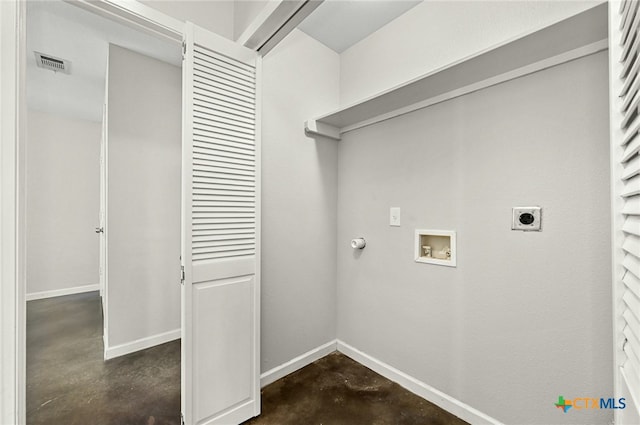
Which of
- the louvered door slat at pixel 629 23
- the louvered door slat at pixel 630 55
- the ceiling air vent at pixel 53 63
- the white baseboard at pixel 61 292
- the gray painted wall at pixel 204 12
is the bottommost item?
the white baseboard at pixel 61 292

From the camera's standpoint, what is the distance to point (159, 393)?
5.82 feet

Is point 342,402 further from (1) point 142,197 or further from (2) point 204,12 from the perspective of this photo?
(2) point 204,12

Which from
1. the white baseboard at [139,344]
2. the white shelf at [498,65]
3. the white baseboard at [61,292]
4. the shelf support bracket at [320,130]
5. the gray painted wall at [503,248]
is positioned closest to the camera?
the white shelf at [498,65]

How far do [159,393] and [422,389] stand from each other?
1.73m

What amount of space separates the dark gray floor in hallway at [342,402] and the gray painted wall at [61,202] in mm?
3676

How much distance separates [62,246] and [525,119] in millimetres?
5283

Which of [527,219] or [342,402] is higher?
[527,219]

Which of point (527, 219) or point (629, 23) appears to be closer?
point (629, 23)

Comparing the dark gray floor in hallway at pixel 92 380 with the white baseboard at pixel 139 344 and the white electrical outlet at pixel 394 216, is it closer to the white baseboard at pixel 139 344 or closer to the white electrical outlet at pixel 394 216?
the white baseboard at pixel 139 344

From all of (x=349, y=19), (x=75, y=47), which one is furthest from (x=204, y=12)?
(x=75, y=47)

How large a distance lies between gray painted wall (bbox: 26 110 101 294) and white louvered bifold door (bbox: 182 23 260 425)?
11.8 feet

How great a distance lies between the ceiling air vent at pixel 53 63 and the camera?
2322mm

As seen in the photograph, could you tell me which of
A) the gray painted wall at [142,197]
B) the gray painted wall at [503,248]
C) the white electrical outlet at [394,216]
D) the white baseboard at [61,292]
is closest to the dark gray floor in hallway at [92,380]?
the gray painted wall at [142,197]

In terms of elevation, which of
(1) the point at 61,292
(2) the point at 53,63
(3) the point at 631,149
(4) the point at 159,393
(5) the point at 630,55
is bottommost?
(4) the point at 159,393
